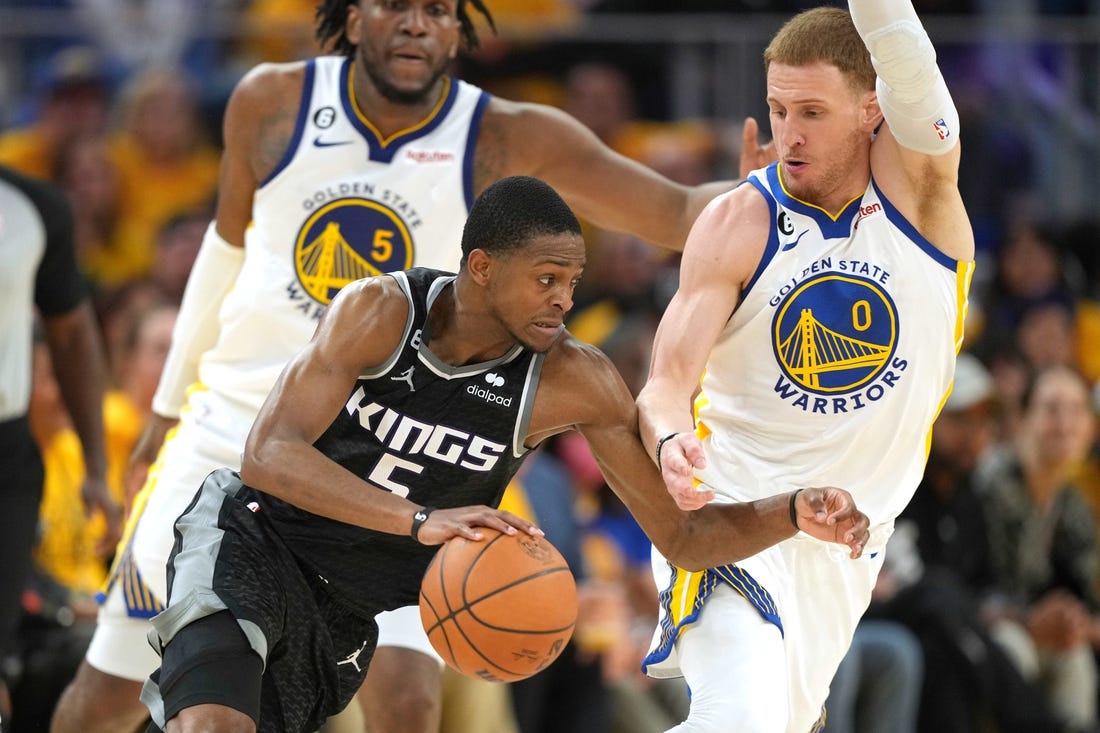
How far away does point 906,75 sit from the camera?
14.7 ft

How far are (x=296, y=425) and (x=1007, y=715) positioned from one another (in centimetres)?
562

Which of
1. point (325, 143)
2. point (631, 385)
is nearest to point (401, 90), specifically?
point (325, 143)

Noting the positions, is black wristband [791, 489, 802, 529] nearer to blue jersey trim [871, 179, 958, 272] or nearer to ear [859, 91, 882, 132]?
blue jersey trim [871, 179, 958, 272]

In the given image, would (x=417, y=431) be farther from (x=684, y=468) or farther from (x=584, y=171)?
(x=584, y=171)

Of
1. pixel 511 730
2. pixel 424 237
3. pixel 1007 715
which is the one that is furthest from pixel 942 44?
pixel 424 237

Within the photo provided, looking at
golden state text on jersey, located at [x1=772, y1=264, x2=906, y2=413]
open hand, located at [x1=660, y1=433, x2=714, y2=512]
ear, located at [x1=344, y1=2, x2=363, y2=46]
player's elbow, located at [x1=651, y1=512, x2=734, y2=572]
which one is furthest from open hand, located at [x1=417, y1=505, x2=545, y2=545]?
ear, located at [x1=344, y1=2, x2=363, y2=46]

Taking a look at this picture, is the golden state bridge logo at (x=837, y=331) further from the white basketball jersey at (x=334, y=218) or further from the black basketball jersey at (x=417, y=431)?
the white basketball jersey at (x=334, y=218)

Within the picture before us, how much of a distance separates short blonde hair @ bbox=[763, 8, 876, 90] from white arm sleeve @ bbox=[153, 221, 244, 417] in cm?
208

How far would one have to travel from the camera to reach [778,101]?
4.72m

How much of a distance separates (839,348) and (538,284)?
899 millimetres

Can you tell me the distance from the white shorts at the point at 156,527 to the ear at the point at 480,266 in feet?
4.27

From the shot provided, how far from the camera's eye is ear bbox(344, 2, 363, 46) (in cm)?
573

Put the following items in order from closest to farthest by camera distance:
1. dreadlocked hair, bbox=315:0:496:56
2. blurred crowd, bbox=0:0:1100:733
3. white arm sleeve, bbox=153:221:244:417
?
white arm sleeve, bbox=153:221:244:417
dreadlocked hair, bbox=315:0:496:56
blurred crowd, bbox=0:0:1100:733

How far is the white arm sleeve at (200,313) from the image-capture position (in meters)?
5.80
